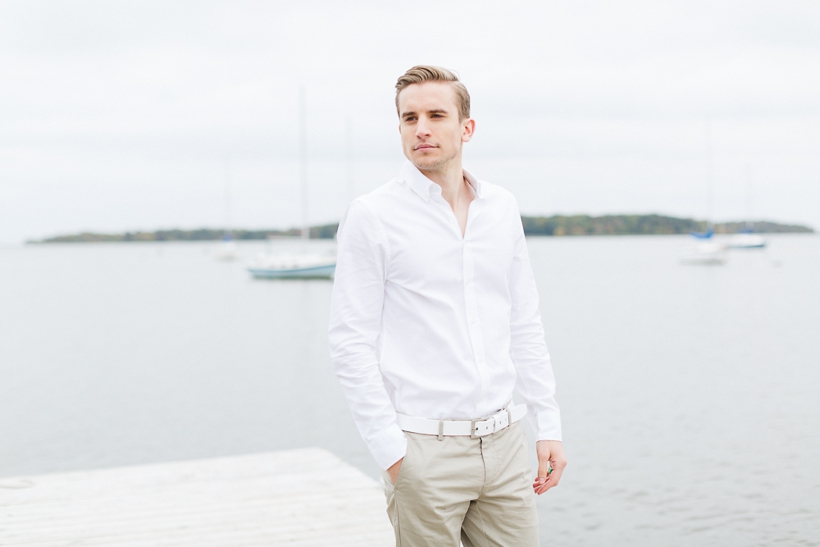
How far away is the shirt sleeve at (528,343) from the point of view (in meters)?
2.49

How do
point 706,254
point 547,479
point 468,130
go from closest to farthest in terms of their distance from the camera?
point 468,130 → point 547,479 → point 706,254

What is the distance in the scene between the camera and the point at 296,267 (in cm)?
4856

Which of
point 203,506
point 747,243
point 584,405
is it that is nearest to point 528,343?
point 203,506

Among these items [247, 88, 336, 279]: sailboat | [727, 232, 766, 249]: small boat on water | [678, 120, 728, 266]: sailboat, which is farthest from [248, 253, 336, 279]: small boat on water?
[727, 232, 766, 249]: small boat on water

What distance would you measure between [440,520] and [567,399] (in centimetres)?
1279

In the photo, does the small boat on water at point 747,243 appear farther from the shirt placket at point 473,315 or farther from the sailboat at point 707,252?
the shirt placket at point 473,315

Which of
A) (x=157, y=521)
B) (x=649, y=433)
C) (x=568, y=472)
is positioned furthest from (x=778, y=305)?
(x=157, y=521)

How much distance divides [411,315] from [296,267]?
4684cm

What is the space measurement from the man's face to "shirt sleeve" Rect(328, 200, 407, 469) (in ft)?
0.73

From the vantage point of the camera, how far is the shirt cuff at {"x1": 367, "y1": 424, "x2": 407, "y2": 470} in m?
2.12

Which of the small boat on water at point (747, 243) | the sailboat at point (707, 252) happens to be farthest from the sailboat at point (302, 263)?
the small boat on water at point (747, 243)

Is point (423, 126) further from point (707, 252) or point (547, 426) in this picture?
point (707, 252)

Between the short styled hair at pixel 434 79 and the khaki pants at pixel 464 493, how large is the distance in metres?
0.92

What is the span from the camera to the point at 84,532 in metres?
4.41
